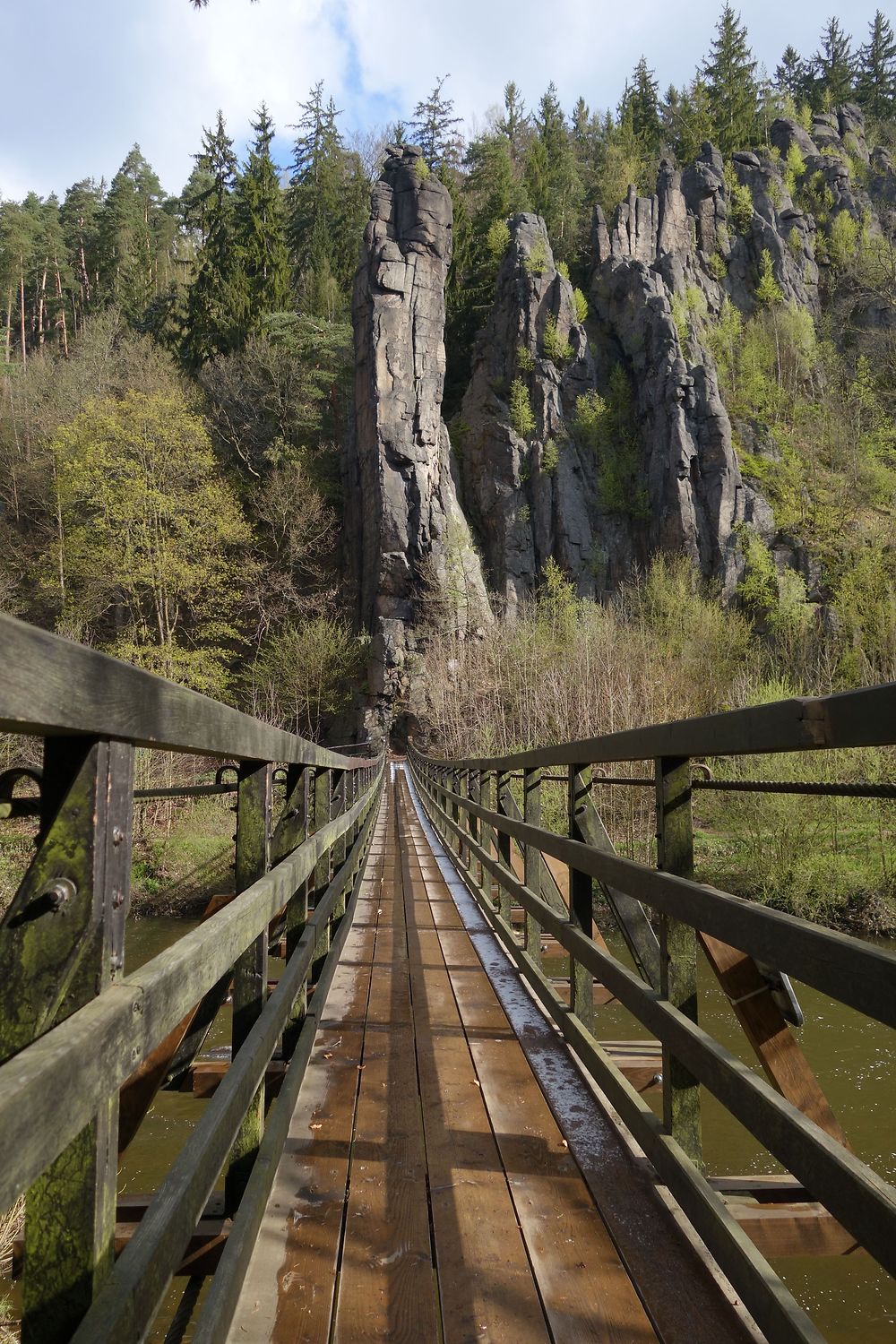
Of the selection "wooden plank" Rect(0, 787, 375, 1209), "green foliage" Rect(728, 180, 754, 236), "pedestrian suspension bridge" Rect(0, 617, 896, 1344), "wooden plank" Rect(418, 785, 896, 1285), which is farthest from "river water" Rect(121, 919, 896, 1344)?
"green foliage" Rect(728, 180, 754, 236)

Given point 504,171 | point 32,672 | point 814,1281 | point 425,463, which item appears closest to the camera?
point 32,672

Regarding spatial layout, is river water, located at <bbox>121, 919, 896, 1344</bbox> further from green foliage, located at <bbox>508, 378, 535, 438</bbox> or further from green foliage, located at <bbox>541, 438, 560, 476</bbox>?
green foliage, located at <bbox>508, 378, 535, 438</bbox>

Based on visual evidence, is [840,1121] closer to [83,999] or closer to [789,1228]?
[789,1228]

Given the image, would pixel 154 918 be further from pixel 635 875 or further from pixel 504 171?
pixel 504 171

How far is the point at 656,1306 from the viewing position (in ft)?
5.67

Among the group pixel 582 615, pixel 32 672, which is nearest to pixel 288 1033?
pixel 32 672

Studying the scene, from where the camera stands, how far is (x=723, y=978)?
2.20m

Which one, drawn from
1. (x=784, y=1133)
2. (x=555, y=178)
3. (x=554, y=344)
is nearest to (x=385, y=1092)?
(x=784, y=1133)

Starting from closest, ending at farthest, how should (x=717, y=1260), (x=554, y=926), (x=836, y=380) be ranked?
(x=717, y=1260)
(x=554, y=926)
(x=836, y=380)

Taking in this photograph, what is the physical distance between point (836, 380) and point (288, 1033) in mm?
50676

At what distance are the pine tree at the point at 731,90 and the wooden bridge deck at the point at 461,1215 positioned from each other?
6495 cm

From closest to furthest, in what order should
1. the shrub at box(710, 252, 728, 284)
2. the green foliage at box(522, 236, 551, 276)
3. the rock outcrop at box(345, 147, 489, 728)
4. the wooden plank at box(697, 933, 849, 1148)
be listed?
the wooden plank at box(697, 933, 849, 1148) → the rock outcrop at box(345, 147, 489, 728) → the green foliage at box(522, 236, 551, 276) → the shrub at box(710, 252, 728, 284)

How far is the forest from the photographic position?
25672 millimetres

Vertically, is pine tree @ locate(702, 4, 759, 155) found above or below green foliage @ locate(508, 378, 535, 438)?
above
